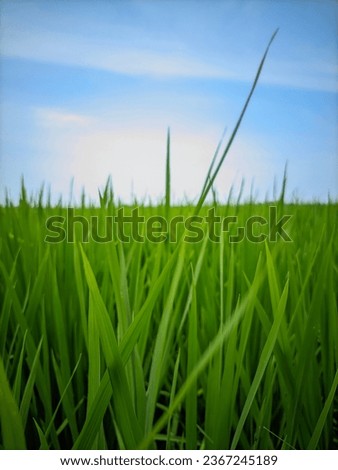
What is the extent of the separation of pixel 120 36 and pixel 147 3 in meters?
0.07

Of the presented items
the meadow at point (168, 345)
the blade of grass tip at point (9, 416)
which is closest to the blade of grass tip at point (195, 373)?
the meadow at point (168, 345)

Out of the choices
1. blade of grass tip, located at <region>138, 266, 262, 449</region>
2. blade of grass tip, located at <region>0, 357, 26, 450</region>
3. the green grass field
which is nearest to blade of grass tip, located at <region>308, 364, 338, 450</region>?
the green grass field

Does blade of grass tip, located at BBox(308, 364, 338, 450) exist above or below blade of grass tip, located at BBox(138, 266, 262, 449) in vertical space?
below

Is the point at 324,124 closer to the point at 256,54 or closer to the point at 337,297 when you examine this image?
the point at 256,54

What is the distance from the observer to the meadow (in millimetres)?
410

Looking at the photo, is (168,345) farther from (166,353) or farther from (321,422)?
(321,422)

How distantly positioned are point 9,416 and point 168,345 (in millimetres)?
181

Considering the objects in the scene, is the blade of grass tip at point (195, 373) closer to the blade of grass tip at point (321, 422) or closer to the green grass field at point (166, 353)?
the green grass field at point (166, 353)

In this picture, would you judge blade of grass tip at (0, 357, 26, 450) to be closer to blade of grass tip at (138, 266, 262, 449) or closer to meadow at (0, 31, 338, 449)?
meadow at (0, 31, 338, 449)

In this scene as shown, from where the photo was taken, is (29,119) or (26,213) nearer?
(29,119)

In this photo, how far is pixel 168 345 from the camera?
486 mm

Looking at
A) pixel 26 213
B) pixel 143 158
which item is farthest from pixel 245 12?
pixel 26 213

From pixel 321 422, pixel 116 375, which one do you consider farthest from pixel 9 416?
pixel 321 422

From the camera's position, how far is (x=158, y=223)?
0.76m
